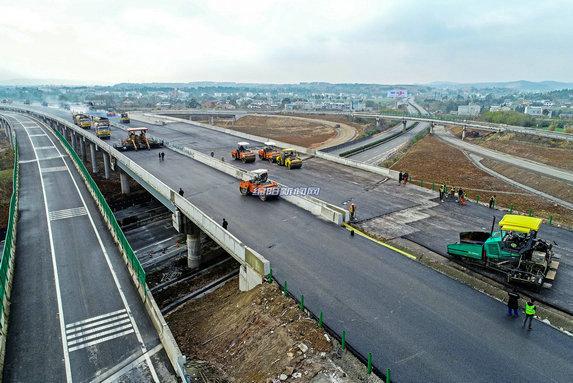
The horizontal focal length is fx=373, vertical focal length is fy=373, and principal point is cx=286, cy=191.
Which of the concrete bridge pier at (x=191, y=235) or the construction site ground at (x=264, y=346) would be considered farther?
the concrete bridge pier at (x=191, y=235)

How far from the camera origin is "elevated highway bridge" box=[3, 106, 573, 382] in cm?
1331

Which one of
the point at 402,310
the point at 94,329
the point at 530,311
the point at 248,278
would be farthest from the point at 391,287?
the point at 94,329

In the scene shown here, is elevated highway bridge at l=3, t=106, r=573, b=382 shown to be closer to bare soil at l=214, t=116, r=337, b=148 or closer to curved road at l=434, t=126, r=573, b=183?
curved road at l=434, t=126, r=573, b=183

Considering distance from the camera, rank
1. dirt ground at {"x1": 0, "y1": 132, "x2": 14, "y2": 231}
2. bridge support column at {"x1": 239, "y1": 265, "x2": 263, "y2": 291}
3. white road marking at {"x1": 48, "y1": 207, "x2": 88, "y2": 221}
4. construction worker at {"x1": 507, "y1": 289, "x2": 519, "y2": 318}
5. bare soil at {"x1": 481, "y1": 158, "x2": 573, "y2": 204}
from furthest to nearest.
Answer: dirt ground at {"x1": 0, "y1": 132, "x2": 14, "y2": 231}
bare soil at {"x1": 481, "y1": 158, "x2": 573, "y2": 204}
white road marking at {"x1": 48, "y1": 207, "x2": 88, "y2": 221}
bridge support column at {"x1": 239, "y1": 265, "x2": 263, "y2": 291}
construction worker at {"x1": 507, "y1": 289, "x2": 519, "y2": 318}

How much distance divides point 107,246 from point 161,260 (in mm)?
8894

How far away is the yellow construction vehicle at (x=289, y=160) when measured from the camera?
43.5 metres

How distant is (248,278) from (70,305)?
380 inches

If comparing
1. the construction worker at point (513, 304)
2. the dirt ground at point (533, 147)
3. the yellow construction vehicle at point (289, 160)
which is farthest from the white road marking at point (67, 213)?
the dirt ground at point (533, 147)

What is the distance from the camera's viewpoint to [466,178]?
53812mm

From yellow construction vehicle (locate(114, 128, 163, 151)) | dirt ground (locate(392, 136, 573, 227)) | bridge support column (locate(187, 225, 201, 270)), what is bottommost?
bridge support column (locate(187, 225, 201, 270))

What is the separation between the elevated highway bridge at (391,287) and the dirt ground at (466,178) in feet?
46.0

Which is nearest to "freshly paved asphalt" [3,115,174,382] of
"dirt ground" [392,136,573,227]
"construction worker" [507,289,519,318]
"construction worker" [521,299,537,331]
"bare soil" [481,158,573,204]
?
"construction worker" [507,289,519,318]

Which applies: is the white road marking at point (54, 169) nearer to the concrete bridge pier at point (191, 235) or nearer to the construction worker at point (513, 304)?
the concrete bridge pier at point (191, 235)

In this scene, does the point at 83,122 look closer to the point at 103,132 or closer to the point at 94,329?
the point at 103,132
